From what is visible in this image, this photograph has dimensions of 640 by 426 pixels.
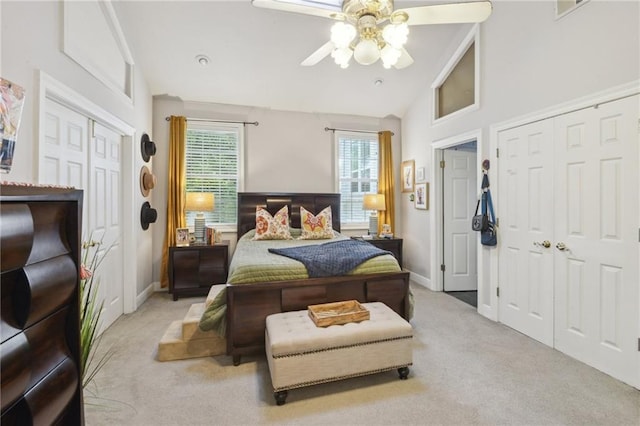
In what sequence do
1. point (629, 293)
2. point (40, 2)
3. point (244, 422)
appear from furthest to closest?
point (629, 293), point (40, 2), point (244, 422)

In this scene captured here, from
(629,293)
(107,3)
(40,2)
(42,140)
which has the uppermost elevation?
(107,3)

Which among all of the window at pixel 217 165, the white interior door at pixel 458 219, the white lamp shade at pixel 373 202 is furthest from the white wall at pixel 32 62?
the white interior door at pixel 458 219

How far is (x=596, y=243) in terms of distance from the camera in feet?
7.48

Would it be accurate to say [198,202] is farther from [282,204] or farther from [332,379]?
[332,379]

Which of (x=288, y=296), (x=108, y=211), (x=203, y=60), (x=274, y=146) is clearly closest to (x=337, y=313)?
(x=288, y=296)

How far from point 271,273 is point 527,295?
2479 mm

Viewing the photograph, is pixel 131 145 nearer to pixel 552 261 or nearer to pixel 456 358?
pixel 456 358

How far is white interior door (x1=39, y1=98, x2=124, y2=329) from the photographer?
2.21 metres

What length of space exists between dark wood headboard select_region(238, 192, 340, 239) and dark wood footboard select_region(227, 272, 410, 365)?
80.8 inches

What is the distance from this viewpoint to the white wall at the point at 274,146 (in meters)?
4.25

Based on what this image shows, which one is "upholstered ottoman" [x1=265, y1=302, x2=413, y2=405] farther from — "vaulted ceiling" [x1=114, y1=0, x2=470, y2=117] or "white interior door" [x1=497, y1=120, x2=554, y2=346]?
"vaulted ceiling" [x1=114, y1=0, x2=470, y2=117]

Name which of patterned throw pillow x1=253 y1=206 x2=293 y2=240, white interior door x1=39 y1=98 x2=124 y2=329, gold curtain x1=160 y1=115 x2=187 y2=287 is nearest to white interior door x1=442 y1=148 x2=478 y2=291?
patterned throw pillow x1=253 y1=206 x2=293 y2=240

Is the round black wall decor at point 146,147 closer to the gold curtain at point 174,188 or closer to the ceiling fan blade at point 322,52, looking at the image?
the gold curtain at point 174,188

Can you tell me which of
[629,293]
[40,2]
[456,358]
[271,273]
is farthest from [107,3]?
[629,293]
